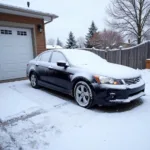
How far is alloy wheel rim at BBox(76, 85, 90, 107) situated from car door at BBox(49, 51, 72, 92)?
1.18ft

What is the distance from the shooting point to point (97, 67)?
14.0 ft

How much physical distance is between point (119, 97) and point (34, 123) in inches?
73.6

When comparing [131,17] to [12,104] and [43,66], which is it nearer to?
[43,66]

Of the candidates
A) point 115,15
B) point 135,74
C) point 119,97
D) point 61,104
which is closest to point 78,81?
point 61,104

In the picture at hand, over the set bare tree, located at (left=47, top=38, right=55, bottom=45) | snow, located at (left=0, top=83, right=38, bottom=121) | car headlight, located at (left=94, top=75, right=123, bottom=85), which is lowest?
snow, located at (left=0, top=83, right=38, bottom=121)

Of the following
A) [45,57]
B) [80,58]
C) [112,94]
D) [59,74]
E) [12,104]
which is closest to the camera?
[112,94]

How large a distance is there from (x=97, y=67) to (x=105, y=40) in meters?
29.5

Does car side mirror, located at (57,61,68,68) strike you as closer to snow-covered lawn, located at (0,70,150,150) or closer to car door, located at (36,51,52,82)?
car door, located at (36,51,52,82)

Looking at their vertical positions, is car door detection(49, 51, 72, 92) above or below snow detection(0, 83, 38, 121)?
above

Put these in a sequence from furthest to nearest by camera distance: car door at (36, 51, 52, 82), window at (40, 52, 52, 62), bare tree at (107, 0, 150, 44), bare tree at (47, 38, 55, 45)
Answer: bare tree at (47, 38, 55, 45), bare tree at (107, 0, 150, 44), window at (40, 52, 52, 62), car door at (36, 51, 52, 82)

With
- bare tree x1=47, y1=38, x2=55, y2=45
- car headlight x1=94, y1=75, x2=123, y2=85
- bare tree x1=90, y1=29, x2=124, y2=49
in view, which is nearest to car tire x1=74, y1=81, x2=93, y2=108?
car headlight x1=94, y1=75, x2=123, y2=85

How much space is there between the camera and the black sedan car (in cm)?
368

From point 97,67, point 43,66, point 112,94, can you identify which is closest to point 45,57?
point 43,66

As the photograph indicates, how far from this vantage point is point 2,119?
11.8ft
